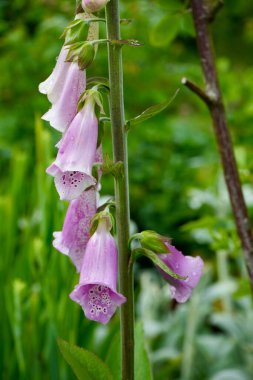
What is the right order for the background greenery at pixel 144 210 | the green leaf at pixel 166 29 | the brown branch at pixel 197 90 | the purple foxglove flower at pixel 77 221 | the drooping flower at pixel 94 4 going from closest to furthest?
the drooping flower at pixel 94 4, the purple foxglove flower at pixel 77 221, the brown branch at pixel 197 90, the green leaf at pixel 166 29, the background greenery at pixel 144 210

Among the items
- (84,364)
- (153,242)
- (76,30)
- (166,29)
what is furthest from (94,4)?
(166,29)

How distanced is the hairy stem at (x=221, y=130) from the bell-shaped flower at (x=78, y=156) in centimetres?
A: 39

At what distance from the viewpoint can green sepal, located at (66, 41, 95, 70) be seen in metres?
0.67

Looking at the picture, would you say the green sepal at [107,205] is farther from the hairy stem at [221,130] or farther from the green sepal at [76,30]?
the hairy stem at [221,130]

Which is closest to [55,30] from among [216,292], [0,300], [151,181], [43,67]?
[43,67]

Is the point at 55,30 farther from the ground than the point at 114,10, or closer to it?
farther from the ground

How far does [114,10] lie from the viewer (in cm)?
68

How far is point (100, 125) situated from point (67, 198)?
99 mm

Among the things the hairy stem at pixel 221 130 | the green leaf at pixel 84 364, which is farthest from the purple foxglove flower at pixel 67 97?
the hairy stem at pixel 221 130

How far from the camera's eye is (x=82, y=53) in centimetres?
67

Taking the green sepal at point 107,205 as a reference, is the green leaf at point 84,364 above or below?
below

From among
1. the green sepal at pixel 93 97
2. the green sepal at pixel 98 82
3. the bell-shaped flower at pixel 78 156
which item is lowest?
the bell-shaped flower at pixel 78 156

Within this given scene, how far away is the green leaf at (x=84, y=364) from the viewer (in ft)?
2.23

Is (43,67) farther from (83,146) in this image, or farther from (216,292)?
(83,146)
